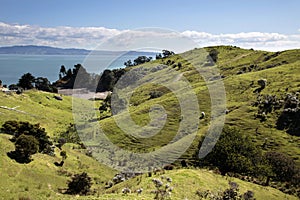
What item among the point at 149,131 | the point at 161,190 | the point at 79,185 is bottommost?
the point at 149,131

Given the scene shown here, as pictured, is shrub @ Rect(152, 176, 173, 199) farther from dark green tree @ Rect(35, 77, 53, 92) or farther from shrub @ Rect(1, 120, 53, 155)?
dark green tree @ Rect(35, 77, 53, 92)

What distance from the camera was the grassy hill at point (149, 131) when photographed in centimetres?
2822

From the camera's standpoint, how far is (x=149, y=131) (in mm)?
64938

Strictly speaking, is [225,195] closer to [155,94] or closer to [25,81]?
[155,94]

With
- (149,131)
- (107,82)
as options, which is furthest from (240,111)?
(107,82)

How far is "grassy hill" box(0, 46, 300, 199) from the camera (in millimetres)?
28219

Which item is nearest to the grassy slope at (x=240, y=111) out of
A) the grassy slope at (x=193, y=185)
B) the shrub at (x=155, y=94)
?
the shrub at (x=155, y=94)

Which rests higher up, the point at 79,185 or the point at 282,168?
the point at 282,168

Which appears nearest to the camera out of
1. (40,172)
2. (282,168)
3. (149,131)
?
(40,172)

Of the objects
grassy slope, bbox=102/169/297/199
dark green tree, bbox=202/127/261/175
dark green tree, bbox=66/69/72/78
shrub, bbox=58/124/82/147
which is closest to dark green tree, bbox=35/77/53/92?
dark green tree, bbox=66/69/72/78

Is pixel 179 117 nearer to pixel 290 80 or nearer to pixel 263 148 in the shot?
pixel 263 148

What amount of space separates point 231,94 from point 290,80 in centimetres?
1467

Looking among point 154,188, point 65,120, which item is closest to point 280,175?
point 154,188

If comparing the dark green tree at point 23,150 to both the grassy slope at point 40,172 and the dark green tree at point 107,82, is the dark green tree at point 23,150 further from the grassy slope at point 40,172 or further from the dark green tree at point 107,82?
the dark green tree at point 107,82
